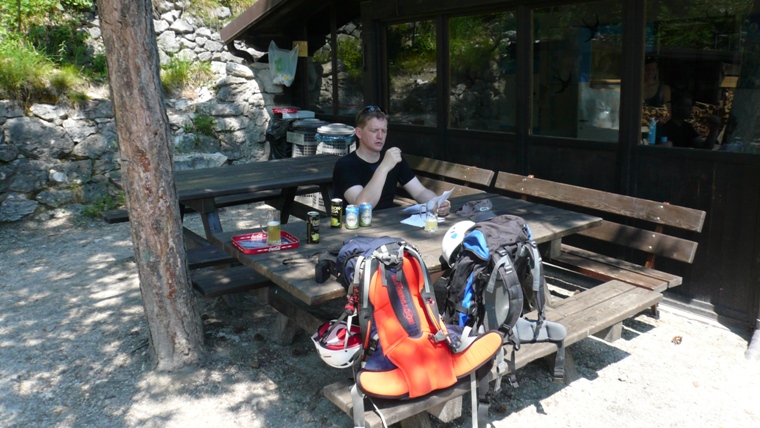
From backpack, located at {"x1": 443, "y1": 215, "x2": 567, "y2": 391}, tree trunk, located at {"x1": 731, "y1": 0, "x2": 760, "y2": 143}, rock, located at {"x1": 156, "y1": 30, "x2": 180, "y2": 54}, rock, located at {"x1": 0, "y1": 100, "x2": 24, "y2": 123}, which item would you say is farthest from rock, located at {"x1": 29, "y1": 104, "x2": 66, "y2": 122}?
tree trunk, located at {"x1": 731, "y1": 0, "x2": 760, "y2": 143}

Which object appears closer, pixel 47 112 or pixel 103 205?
pixel 47 112

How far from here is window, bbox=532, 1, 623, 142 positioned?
5230 millimetres

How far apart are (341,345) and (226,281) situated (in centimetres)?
146

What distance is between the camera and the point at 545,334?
354cm

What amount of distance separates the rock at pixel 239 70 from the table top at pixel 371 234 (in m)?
5.49

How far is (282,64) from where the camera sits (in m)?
9.66

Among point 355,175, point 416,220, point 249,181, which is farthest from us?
point 249,181

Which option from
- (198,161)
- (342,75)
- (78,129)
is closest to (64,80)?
(78,129)

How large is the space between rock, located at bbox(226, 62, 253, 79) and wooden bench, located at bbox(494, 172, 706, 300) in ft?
17.5

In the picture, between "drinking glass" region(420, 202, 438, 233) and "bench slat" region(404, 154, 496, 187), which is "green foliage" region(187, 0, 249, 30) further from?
"drinking glass" region(420, 202, 438, 233)

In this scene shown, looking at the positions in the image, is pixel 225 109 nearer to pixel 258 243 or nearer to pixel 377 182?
pixel 377 182

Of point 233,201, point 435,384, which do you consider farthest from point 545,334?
point 233,201

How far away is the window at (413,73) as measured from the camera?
23.1 ft

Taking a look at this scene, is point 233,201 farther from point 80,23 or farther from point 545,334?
point 80,23
